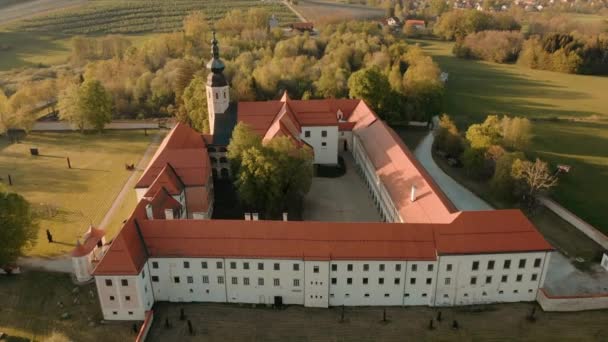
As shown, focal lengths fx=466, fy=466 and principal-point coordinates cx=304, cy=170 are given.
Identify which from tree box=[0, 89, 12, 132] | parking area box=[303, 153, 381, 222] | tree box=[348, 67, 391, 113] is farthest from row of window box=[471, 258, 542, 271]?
tree box=[0, 89, 12, 132]

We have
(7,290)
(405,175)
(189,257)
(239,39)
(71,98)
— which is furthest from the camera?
(239,39)

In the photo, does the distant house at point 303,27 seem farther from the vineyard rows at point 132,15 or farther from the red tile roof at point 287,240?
the red tile roof at point 287,240

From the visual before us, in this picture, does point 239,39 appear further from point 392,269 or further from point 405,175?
point 392,269

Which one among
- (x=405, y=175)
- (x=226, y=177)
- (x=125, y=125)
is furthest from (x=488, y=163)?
(x=125, y=125)

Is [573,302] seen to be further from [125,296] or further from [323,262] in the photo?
[125,296]

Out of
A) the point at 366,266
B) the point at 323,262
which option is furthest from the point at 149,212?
the point at 366,266

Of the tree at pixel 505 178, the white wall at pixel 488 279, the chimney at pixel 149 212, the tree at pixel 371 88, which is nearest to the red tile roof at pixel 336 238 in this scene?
the white wall at pixel 488 279
